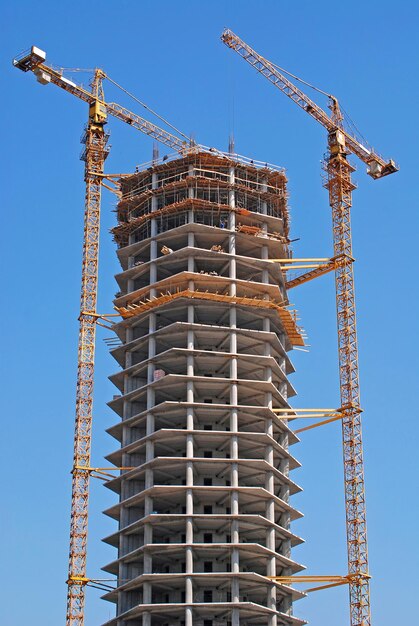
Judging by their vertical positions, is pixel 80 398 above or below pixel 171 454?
above

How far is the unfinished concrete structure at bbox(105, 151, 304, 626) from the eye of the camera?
125 m

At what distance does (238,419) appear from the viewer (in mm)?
133000

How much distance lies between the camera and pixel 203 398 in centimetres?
13450

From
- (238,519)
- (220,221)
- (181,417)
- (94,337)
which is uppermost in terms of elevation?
(220,221)

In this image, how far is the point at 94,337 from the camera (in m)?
149

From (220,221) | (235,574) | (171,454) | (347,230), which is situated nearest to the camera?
(235,574)

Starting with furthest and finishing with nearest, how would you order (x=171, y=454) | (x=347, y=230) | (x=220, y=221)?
(x=347, y=230) < (x=220, y=221) < (x=171, y=454)

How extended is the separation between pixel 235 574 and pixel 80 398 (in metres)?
32.0

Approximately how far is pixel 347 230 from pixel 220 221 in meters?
19.4

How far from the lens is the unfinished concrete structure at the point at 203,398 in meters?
125

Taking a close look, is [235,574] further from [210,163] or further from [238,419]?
[210,163]

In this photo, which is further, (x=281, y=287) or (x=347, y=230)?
(x=347, y=230)

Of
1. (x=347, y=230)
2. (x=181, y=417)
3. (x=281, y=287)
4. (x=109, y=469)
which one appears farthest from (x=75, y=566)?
(x=347, y=230)

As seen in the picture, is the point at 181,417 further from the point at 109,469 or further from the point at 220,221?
the point at 220,221
